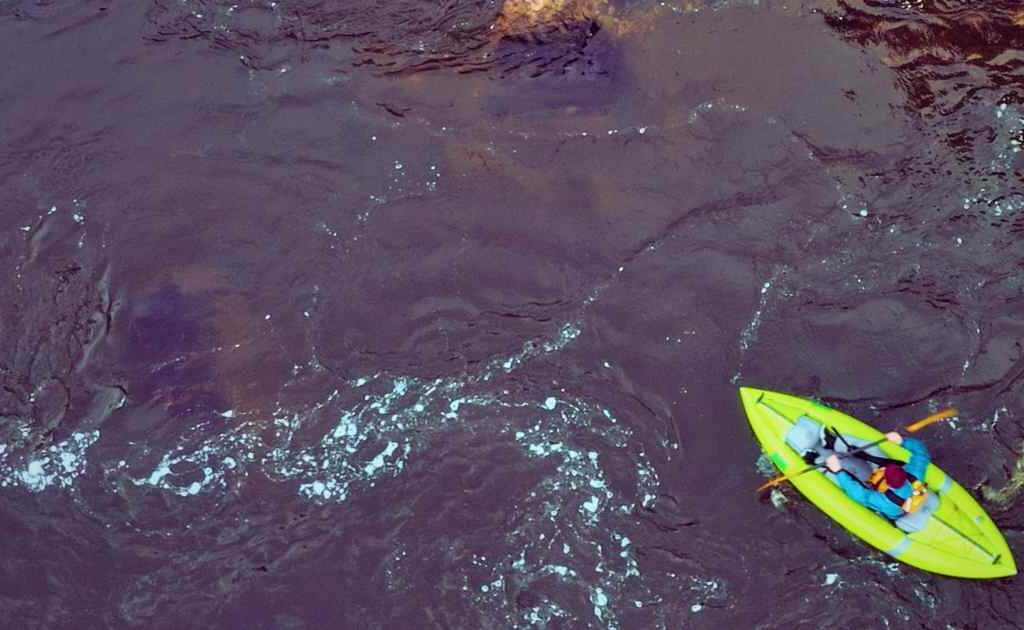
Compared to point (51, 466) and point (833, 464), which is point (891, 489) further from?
point (51, 466)

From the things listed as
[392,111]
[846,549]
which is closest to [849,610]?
[846,549]

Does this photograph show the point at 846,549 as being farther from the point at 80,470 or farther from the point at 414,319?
the point at 80,470

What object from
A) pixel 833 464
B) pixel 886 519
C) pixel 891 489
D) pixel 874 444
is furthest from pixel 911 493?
pixel 833 464

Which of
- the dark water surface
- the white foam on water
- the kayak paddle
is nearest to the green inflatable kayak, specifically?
the kayak paddle

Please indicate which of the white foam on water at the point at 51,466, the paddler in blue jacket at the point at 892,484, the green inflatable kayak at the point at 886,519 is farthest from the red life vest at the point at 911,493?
the white foam on water at the point at 51,466

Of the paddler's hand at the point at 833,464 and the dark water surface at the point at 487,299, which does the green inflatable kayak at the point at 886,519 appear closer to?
the paddler's hand at the point at 833,464

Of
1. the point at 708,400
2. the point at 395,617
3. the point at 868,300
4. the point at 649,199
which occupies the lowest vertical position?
the point at 395,617
